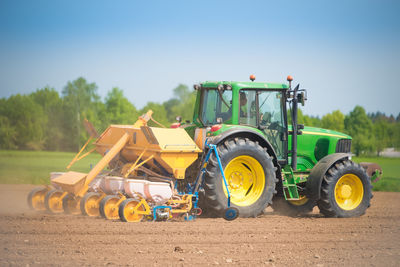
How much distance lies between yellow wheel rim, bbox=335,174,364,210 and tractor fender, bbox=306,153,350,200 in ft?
1.69

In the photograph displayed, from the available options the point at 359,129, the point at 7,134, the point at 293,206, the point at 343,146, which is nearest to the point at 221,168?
the point at 293,206

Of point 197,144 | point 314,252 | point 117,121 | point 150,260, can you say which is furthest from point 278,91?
point 117,121

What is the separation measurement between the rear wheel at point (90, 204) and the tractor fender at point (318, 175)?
13.4 ft

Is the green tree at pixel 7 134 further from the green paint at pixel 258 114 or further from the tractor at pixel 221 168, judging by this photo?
the green paint at pixel 258 114

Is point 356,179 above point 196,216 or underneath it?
above

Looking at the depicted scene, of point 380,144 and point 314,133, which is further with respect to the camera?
point 380,144

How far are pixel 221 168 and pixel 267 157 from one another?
3.56ft

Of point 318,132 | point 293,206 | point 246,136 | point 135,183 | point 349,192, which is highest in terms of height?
point 318,132

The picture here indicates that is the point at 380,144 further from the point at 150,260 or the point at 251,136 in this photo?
the point at 150,260

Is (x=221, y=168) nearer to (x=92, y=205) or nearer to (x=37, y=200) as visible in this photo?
(x=92, y=205)

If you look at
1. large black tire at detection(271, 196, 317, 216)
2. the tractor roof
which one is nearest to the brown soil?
large black tire at detection(271, 196, 317, 216)

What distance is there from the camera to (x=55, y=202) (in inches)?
364

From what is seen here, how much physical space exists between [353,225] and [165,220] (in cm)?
334

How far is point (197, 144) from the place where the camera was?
29.5 ft
